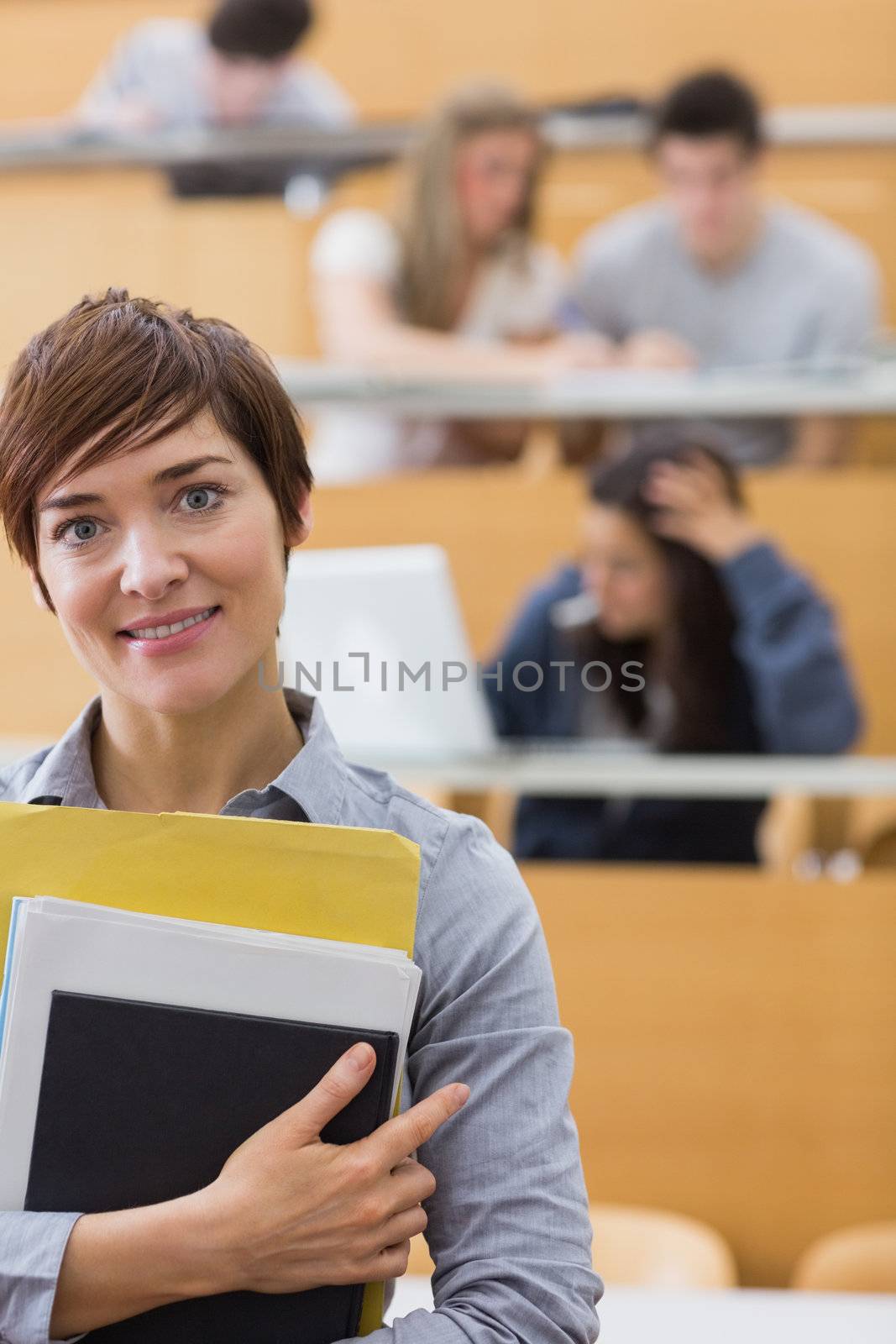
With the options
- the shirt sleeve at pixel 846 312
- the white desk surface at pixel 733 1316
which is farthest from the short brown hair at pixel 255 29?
A: the white desk surface at pixel 733 1316

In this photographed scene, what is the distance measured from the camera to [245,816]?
65 cm

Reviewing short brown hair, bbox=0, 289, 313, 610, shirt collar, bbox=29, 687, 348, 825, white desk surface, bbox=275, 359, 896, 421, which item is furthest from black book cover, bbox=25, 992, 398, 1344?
white desk surface, bbox=275, 359, 896, 421

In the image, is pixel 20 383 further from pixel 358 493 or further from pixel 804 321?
pixel 804 321

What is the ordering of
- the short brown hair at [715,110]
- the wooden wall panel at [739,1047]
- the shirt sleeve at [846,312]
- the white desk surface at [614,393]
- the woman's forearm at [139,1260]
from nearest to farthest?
the woman's forearm at [139,1260], the wooden wall panel at [739,1047], the white desk surface at [614,393], the short brown hair at [715,110], the shirt sleeve at [846,312]

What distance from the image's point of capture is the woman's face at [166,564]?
1.95 ft

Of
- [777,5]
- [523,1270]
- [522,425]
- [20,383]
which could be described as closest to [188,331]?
[20,383]

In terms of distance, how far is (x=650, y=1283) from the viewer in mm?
1205

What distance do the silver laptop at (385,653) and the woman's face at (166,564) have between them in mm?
698

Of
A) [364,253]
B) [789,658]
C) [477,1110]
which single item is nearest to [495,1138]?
[477,1110]

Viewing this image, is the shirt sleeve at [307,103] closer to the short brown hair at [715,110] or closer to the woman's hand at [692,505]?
the short brown hair at [715,110]

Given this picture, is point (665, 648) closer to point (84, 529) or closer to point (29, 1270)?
point (84, 529)

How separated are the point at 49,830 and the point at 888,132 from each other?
6.64 feet

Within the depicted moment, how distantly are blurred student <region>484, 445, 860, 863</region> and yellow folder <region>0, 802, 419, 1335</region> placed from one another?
3.54 ft

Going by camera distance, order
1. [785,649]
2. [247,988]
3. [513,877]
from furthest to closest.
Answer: [785,649], [513,877], [247,988]
